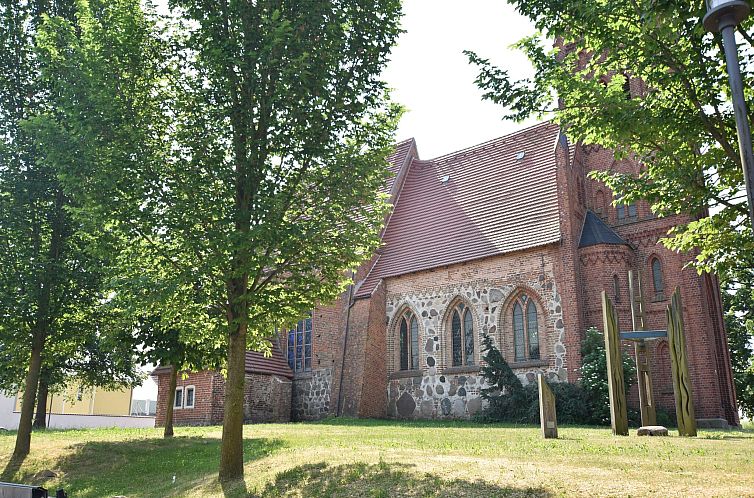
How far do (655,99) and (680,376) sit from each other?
699 centimetres

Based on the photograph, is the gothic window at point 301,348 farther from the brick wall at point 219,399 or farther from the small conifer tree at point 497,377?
the small conifer tree at point 497,377

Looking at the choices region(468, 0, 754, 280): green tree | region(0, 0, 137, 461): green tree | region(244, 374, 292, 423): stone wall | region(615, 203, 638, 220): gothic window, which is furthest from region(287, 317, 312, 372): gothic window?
region(468, 0, 754, 280): green tree

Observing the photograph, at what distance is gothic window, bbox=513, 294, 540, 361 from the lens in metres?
22.0

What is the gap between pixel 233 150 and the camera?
11.0 meters

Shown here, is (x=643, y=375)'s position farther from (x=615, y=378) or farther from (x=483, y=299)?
(x=483, y=299)

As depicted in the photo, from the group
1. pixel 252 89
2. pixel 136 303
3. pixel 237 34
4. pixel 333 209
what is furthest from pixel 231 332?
pixel 237 34

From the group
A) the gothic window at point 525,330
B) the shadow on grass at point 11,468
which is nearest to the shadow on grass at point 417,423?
the gothic window at point 525,330

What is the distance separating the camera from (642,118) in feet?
28.4

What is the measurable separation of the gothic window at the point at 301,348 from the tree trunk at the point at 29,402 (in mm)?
13225

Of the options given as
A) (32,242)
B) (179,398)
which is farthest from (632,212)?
(32,242)

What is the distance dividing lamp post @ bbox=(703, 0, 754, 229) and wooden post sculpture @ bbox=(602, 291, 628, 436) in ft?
27.9

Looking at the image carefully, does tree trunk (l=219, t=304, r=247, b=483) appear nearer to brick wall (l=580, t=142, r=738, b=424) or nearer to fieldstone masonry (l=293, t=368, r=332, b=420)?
brick wall (l=580, t=142, r=738, b=424)

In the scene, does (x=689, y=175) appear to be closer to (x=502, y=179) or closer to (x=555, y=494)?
(x=555, y=494)

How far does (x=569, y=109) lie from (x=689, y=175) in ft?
6.70
